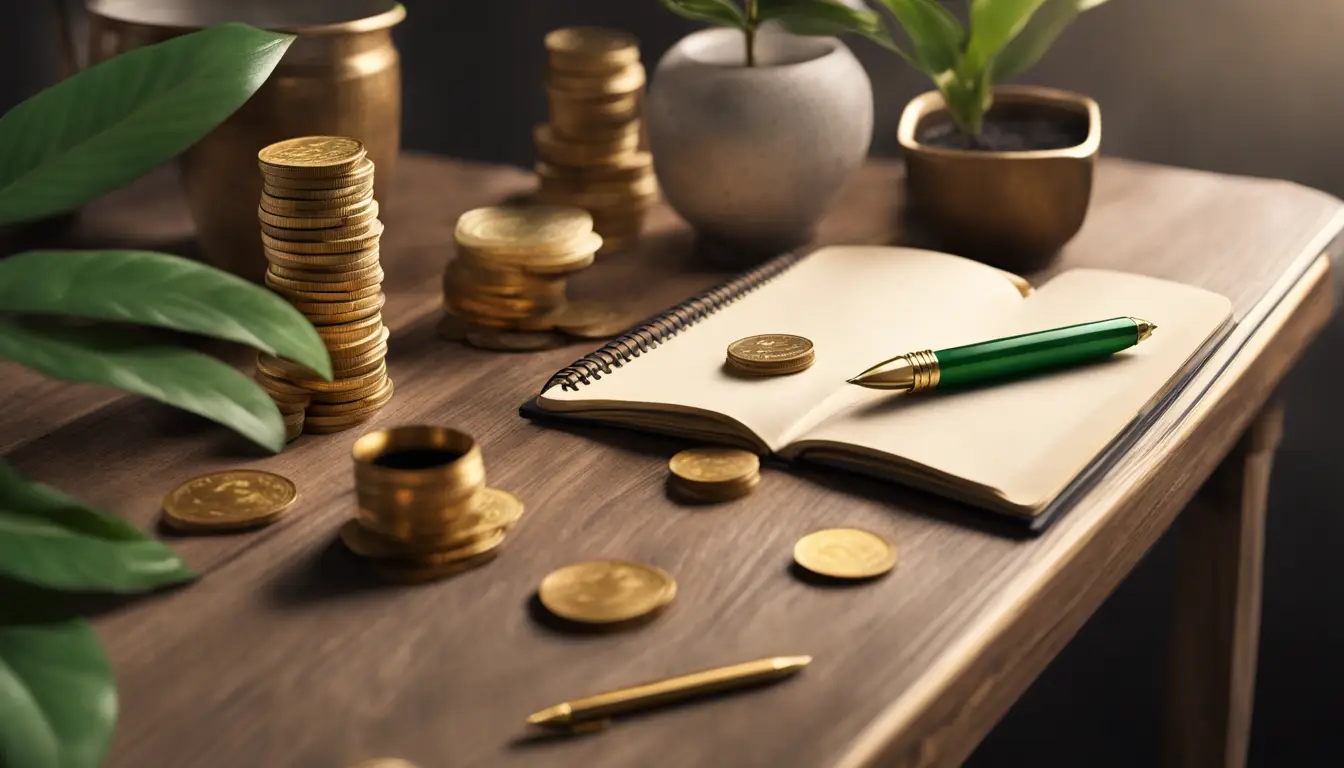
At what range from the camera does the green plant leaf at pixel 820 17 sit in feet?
3.72

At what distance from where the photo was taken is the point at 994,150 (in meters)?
1.21

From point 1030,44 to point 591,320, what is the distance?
0.46 meters

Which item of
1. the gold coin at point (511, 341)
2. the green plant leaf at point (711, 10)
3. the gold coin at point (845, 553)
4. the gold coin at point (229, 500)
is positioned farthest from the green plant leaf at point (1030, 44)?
the gold coin at point (229, 500)

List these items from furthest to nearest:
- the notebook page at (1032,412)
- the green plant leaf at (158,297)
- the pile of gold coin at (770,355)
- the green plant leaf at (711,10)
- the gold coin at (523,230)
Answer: the green plant leaf at (711,10) < the gold coin at (523,230) < the pile of gold coin at (770,355) < the notebook page at (1032,412) < the green plant leaf at (158,297)

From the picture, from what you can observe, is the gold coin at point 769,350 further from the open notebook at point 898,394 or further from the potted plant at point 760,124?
the potted plant at point 760,124

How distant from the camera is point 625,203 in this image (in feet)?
4.08

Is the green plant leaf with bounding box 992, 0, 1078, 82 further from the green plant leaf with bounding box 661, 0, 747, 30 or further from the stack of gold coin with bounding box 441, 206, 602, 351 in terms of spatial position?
the stack of gold coin with bounding box 441, 206, 602, 351

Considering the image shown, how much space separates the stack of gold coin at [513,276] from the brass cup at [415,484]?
0.88ft

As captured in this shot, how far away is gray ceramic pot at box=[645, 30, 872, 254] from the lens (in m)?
1.11

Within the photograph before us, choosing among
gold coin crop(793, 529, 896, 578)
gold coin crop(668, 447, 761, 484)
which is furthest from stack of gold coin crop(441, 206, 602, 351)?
gold coin crop(793, 529, 896, 578)

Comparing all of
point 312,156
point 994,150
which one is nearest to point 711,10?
point 994,150

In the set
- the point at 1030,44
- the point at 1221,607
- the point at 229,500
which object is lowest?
the point at 1221,607

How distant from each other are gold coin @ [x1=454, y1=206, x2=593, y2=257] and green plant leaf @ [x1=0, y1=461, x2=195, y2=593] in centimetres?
38

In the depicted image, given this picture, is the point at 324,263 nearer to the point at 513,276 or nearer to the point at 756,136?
the point at 513,276
